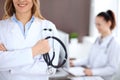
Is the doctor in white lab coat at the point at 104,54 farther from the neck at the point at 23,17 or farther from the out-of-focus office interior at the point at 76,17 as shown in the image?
the out-of-focus office interior at the point at 76,17

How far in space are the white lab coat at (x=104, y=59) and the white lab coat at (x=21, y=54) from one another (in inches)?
30.9

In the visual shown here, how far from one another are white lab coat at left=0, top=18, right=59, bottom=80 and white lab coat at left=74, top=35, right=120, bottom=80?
785 millimetres

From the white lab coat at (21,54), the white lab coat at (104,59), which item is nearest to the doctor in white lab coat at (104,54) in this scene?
the white lab coat at (104,59)

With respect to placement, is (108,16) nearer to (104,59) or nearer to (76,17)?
(104,59)

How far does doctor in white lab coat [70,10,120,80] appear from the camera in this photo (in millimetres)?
2408

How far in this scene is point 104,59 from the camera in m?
2.53

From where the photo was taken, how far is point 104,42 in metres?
2.57

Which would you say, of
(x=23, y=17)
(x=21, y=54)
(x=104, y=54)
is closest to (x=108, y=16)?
(x=104, y=54)

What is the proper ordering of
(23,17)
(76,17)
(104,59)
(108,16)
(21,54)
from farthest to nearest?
(76,17) < (108,16) < (104,59) < (23,17) < (21,54)

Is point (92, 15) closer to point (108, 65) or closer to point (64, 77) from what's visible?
point (108, 65)

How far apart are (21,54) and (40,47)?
115 mm

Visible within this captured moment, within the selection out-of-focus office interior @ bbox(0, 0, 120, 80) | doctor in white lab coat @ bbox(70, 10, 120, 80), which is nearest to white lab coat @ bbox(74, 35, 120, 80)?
doctor in white lab coat @ bbox(70, 10, 120, 80)

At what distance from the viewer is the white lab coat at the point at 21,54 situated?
1617mm

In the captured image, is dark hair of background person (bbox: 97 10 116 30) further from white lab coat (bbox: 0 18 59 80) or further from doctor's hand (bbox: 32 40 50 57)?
doctor's hand (bbox: 32 40 50 57)
